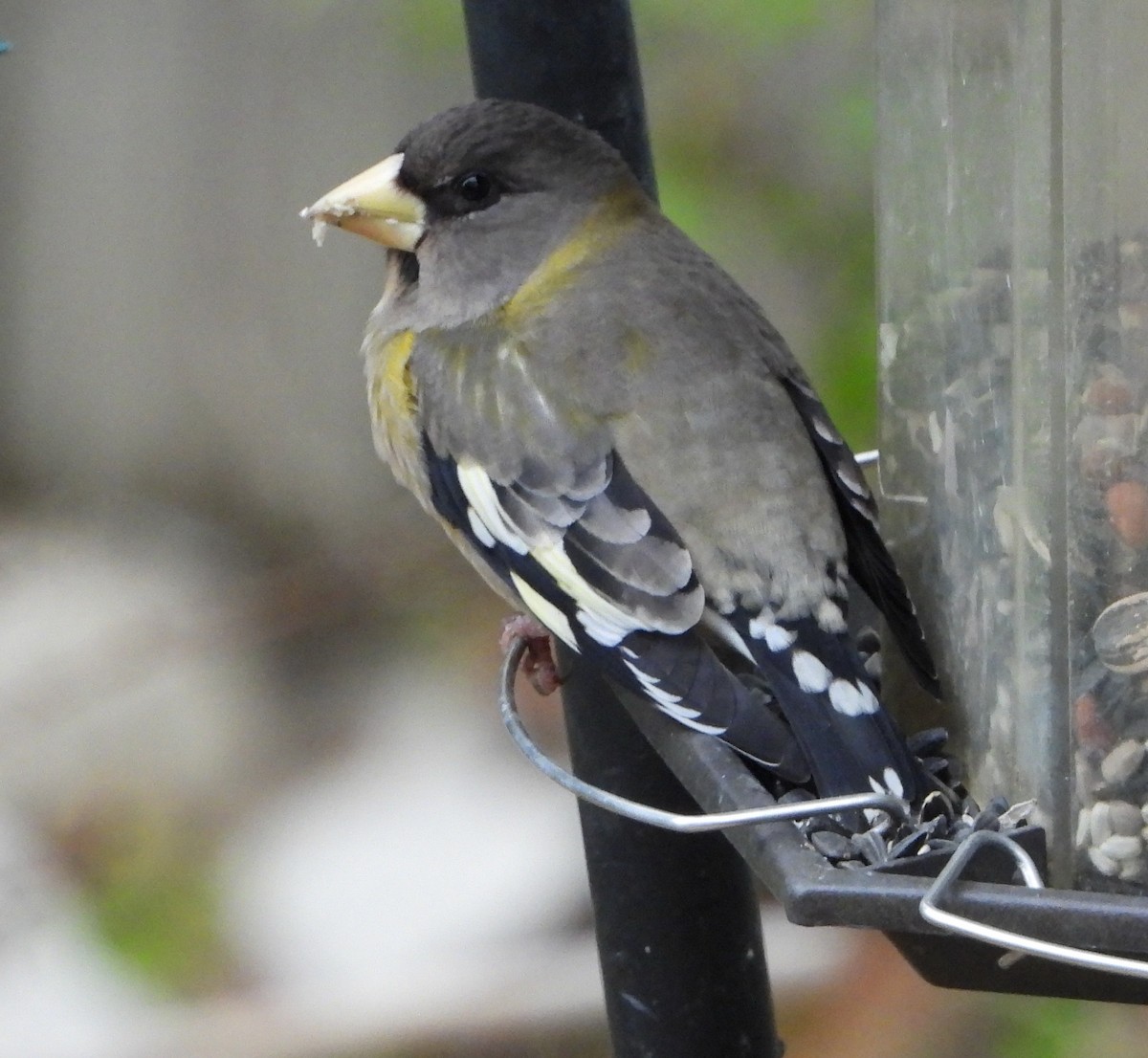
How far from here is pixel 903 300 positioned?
1665mm

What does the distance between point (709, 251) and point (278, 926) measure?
1.21 meters

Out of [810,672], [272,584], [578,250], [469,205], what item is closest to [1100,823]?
[810,672]

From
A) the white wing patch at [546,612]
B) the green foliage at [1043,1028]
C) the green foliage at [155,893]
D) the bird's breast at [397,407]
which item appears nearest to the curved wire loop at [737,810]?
the white wing patch at [546,612]

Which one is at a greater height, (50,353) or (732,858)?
(50,353)

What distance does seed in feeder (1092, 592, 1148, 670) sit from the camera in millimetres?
1292

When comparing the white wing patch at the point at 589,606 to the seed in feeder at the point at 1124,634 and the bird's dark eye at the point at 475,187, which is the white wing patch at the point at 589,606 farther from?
the bird's dark eye at the point at 475,187

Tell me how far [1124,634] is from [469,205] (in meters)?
0.91

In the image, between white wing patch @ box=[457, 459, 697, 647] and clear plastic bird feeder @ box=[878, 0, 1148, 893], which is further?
white wing patch @ box=[457, 459, 697, 647]

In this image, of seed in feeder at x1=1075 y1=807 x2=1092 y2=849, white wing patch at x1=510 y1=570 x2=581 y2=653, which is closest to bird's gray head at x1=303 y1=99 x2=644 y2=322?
white wing patch at x1=510 y1=570 x2=581 y2=653

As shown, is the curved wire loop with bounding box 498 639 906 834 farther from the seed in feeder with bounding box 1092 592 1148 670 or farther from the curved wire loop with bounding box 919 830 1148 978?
the seed in feeder with bounding box 1092 592 1148 670

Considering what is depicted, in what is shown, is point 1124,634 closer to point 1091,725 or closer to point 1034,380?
point 1091,725

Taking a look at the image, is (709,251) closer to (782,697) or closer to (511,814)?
(511,814)

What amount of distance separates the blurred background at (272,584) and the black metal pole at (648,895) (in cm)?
92

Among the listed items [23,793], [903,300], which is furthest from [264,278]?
[903,300]
